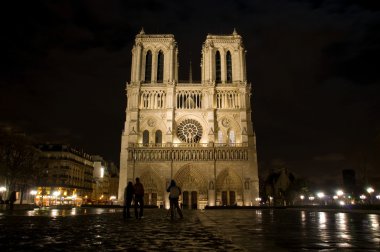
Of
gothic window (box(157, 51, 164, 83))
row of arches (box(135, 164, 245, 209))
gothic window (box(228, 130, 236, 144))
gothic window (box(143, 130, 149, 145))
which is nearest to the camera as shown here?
row of arches (box(135, 164, 245, 209))

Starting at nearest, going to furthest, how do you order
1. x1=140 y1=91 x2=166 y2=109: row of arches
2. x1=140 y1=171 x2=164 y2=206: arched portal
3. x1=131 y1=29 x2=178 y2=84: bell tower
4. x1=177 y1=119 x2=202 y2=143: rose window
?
x1=140 y1=171 x2=164 y2=206: arched portal, x1=177 y1=119 x2=202 y2=143: rose window, x1=140 y1=91 x2=166 y2=109: row of arches, x1=131 y1=29 x2=178 y2=84: bell tower

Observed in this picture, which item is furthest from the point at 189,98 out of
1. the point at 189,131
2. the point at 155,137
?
the point at 155,137

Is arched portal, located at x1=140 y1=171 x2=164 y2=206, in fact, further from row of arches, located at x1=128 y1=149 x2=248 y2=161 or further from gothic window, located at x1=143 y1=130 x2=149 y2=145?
gothic window, located at x1=143 y1=130 x2=149 y2=145

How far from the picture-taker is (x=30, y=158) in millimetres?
40625

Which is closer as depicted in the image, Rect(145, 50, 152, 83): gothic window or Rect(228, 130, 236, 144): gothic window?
Rect(228, 130, 236, 144): gothic window

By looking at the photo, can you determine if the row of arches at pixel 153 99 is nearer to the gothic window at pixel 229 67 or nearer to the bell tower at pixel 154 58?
the bell tower at pixel 154 58

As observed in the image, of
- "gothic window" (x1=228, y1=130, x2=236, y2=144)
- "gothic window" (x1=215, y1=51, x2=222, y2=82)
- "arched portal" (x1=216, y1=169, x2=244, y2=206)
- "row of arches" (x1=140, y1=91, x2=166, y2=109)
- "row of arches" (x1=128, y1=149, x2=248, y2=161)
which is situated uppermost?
"gothic window" (x1=215, y1=51, x2=222, y2=82)

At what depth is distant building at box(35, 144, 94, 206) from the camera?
6216cm

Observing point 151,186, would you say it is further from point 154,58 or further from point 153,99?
point 154,58

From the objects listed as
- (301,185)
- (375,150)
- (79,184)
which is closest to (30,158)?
(79,184)

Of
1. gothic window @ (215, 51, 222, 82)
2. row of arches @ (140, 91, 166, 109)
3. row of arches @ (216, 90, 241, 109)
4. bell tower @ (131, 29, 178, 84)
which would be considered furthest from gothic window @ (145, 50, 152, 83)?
row of arches @ (216, 90, 241, 109)

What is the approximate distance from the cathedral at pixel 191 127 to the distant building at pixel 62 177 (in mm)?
18543

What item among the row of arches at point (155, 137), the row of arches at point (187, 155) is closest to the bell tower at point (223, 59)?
the row of arches at point (155, 137)

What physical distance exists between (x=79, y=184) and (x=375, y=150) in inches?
2290
